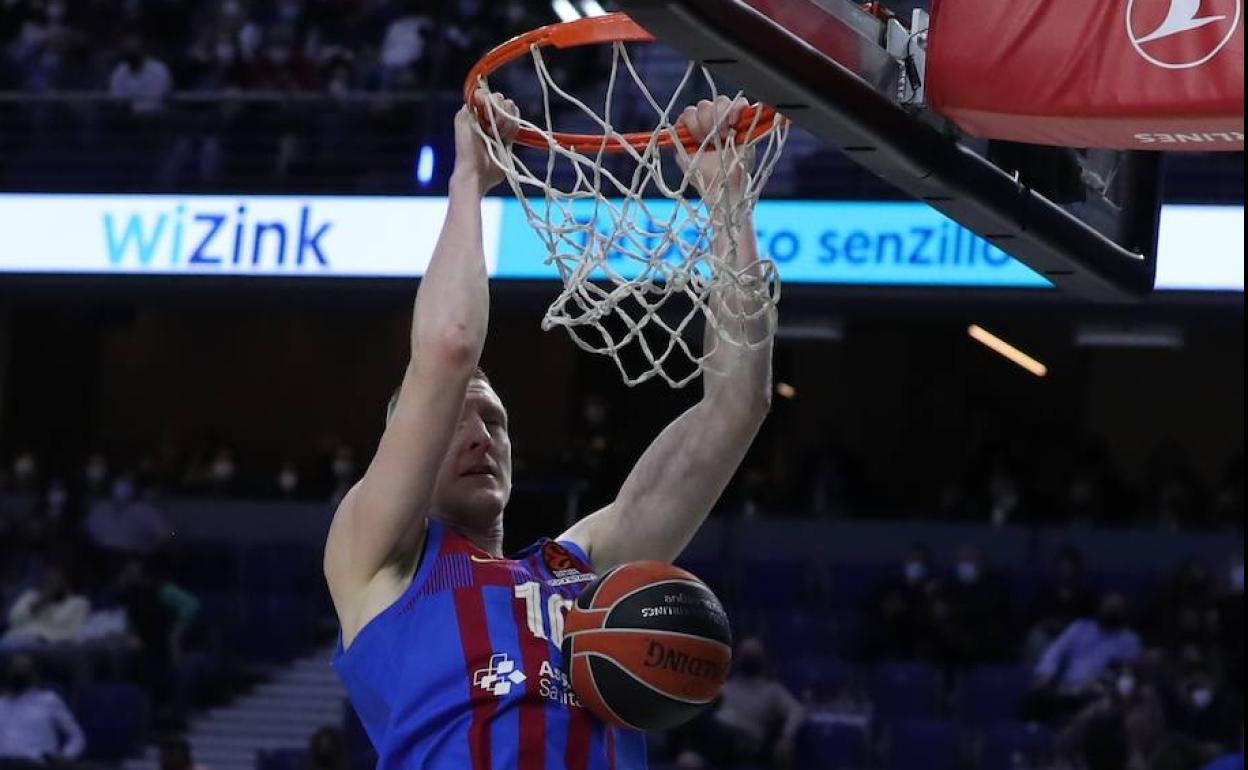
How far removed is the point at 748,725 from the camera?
9562mm

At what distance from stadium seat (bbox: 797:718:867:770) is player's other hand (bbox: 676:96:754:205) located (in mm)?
5985

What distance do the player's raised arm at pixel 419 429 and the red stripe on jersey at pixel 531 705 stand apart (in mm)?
207

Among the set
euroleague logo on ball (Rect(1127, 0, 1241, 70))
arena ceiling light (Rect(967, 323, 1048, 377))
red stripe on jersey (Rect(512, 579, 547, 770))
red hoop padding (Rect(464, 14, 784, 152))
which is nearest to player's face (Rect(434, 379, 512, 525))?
red stripe on jersey (Rect(512, 579, 547, 770))

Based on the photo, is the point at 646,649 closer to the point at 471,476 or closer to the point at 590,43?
the point at 471,476

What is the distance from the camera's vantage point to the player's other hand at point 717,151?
371cm

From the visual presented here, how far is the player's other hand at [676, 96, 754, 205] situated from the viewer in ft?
12.2

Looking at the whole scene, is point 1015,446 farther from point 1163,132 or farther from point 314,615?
point 1163,132

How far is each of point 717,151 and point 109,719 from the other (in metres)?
7.74

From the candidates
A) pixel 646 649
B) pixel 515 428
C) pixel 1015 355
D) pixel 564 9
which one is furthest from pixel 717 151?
pixel 515 428

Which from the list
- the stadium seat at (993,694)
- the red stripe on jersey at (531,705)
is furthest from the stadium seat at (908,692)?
the red stripe on jersey at (531,705)

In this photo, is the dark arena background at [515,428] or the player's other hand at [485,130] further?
the dark arena background at [515,428]

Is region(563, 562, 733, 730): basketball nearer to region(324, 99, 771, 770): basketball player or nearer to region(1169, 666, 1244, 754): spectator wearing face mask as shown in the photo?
region(324, 99, 771, 770): basketball player

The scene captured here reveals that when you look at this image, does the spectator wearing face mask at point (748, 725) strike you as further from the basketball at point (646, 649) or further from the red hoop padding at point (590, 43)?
the basketball at point (646, 649)

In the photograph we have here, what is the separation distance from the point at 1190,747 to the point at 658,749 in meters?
3.91
